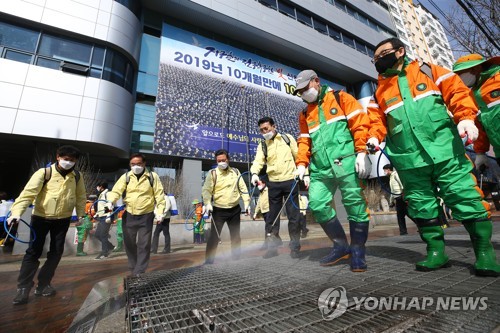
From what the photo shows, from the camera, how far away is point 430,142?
208cm

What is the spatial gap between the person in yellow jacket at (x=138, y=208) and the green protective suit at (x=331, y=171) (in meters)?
2.33

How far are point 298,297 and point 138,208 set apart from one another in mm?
2747

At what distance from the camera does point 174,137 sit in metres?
13.9

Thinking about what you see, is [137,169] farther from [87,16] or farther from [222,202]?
[87,16]

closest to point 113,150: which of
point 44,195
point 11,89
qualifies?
point 11,89

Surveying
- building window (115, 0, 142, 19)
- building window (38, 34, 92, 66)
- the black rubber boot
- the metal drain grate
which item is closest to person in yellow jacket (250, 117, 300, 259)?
the metal drain grate

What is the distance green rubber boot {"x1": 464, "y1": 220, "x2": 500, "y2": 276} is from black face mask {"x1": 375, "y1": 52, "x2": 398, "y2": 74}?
4.99 ft

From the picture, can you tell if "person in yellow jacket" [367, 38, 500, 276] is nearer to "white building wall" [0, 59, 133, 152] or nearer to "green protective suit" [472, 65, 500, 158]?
"green protective suit" [472, 65, 500, 158]

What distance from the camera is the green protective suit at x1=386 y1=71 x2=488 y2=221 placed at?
194 centimetres

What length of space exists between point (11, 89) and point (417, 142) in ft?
45.5

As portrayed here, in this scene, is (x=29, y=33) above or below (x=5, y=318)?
above

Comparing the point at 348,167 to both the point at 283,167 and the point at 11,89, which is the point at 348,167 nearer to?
the point at 283,167

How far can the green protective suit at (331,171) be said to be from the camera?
239cm

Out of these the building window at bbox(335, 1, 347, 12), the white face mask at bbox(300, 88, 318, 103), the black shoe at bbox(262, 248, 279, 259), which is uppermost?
the building window at bbox(335, 1, 347, 12)
